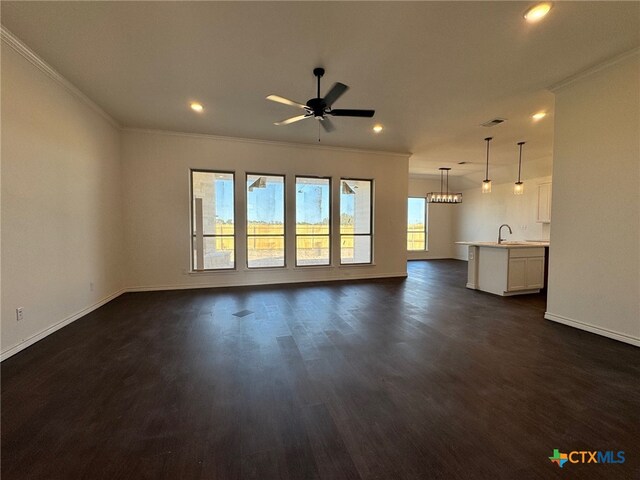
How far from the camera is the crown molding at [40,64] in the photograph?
98.5 inches

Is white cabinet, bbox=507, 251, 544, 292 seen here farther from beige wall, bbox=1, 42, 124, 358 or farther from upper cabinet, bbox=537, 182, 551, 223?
beige wall, bbox=1, 42, 124, 358

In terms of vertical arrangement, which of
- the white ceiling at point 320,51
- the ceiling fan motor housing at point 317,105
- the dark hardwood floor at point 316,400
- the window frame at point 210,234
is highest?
the white ceiling at point 320,51

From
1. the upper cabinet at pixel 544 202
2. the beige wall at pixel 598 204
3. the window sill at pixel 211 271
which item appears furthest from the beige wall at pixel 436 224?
the window sill at pixel 211 271

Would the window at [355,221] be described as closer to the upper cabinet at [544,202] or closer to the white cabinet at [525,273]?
the white cabinet at [525,273]

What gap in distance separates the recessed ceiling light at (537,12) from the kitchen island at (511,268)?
3.45 metres

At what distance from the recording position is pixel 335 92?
9.21 feet

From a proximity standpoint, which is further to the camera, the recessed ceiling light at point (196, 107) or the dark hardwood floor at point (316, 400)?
the recessed ceiling light at point (196, 107)

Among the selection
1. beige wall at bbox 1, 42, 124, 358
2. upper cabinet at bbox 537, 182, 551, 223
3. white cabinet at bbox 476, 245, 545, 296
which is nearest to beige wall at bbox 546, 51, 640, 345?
white cabinet at bbox 476, 245, 545, 296

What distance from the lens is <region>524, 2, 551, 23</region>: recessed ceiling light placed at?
2.15 metres

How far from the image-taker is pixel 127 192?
5008 millimetres

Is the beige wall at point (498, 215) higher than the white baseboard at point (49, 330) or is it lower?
higher

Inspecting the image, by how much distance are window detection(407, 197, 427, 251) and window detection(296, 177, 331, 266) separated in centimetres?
498

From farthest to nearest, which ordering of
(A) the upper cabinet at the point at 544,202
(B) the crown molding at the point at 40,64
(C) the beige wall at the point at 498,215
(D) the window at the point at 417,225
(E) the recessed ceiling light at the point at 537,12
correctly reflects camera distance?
(D) the window at the point at 417,225, (C) the beige wall at the point at 498,215, (A) the upper cabinet at the point at 544,202, (B) the crown molding at the point at 40,64, (E) the recessed ceiling light at the point at 537,12

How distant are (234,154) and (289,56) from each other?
3.12 metres
